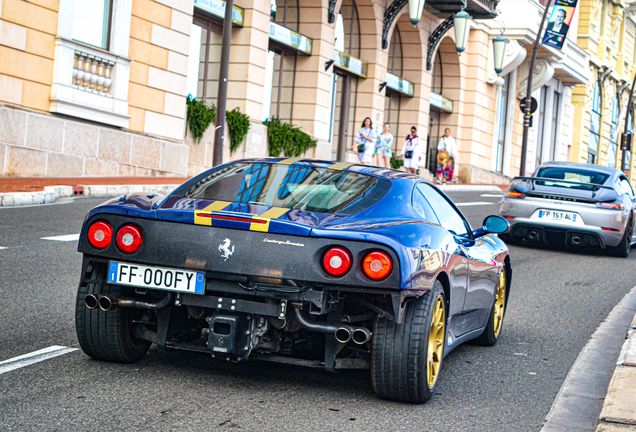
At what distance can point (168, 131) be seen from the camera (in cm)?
2000

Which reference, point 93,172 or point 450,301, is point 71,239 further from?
point 93,172

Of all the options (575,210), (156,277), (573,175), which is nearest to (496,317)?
(156,277)

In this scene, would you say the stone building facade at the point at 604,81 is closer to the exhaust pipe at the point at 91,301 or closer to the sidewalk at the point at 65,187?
the sidewalk at the point at 65,187

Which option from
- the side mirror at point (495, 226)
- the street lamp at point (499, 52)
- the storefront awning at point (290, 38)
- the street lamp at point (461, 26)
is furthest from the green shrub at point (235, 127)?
the side mirror at point (495, 226)

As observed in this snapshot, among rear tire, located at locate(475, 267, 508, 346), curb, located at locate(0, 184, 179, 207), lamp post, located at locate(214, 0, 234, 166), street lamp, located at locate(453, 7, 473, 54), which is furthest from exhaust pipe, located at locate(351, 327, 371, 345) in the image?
street lamp, located at locate(453, 7, 473, 54)

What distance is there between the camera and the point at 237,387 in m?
4.69

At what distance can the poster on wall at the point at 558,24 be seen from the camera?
3409 centimetres

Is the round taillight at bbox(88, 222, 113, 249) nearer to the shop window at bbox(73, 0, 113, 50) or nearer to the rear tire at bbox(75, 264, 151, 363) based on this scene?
the rear tire at bbox(75, 264, 151, 363)

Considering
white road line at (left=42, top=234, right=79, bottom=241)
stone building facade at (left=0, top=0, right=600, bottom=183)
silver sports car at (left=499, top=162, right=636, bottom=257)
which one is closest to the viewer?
white road line at (left=42, top=234, right=79, bottom=241)

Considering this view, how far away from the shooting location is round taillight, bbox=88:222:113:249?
451 centimetres

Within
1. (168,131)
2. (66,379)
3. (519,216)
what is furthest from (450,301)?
(168,131)

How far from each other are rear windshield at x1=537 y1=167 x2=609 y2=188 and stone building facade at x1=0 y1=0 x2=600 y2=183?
8.56 metres

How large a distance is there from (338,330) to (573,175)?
10.4 m

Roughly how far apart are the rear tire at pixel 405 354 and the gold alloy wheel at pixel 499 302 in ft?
A: 6.83
